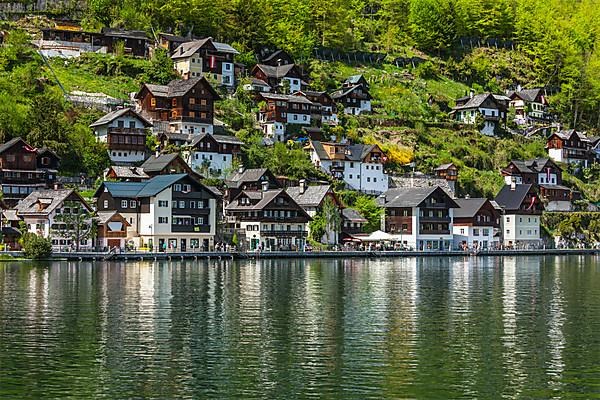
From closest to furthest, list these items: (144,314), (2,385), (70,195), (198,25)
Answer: (2,385) → (144,314) → (70,195) → (198,25)

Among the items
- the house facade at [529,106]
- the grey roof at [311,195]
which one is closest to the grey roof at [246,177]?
the grey roof at [311,195]

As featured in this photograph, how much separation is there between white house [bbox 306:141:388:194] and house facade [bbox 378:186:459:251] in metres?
4.04

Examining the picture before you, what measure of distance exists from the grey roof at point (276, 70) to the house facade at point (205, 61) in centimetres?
479

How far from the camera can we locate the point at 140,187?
85.2m

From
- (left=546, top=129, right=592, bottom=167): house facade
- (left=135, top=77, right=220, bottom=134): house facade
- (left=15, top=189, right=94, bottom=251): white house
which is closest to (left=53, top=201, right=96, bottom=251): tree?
(left=15, top=189, right=94, bottom=251): white house

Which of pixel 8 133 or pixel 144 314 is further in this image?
pixel 8 133

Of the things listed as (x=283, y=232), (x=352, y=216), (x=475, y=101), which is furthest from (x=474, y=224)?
(x=475, y=101)

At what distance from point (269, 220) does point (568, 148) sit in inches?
2179

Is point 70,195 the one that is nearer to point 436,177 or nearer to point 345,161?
point 345,161

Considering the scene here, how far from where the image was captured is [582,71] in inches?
5728

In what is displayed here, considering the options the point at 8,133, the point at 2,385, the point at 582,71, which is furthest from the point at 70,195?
the point at 582,71

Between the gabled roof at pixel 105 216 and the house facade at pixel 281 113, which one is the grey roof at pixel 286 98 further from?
the gabled roof at pixel 105 216

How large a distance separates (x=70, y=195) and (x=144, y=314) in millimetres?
42961

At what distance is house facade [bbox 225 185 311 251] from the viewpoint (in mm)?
89125
